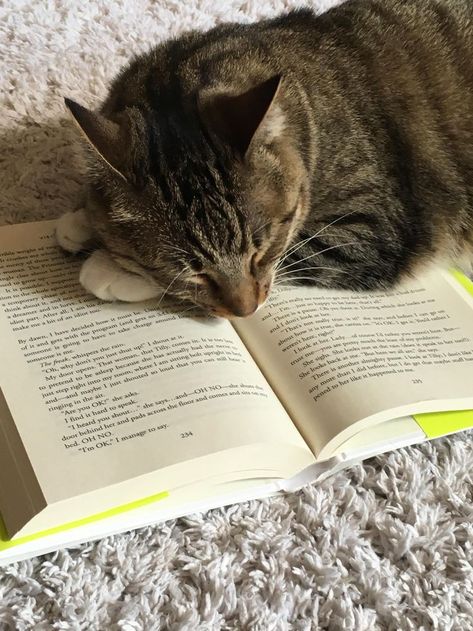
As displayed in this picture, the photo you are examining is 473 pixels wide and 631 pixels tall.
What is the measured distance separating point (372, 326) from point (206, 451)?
0.33 metres

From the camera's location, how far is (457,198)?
112 cm

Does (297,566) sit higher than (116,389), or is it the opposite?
(116,389)

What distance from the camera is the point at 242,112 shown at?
83cm

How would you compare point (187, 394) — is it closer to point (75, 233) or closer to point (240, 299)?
point (240, 299)

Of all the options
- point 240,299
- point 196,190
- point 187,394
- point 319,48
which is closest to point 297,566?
point 187,394

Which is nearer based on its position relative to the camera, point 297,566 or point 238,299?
point 297,566

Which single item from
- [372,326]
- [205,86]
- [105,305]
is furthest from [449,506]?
[205,86]

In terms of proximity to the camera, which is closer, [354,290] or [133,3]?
[354,290]

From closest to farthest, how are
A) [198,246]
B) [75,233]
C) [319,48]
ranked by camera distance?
[198,246] < [75,233] < [319,48]

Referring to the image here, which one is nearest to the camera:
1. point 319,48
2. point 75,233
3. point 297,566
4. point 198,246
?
point 297,566

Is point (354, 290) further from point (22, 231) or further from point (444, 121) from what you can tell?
point (22, 231)

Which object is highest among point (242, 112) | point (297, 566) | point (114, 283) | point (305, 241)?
point (242, 112)

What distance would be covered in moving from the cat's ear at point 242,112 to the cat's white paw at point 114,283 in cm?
Result: 22

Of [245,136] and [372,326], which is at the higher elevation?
[245,136]
